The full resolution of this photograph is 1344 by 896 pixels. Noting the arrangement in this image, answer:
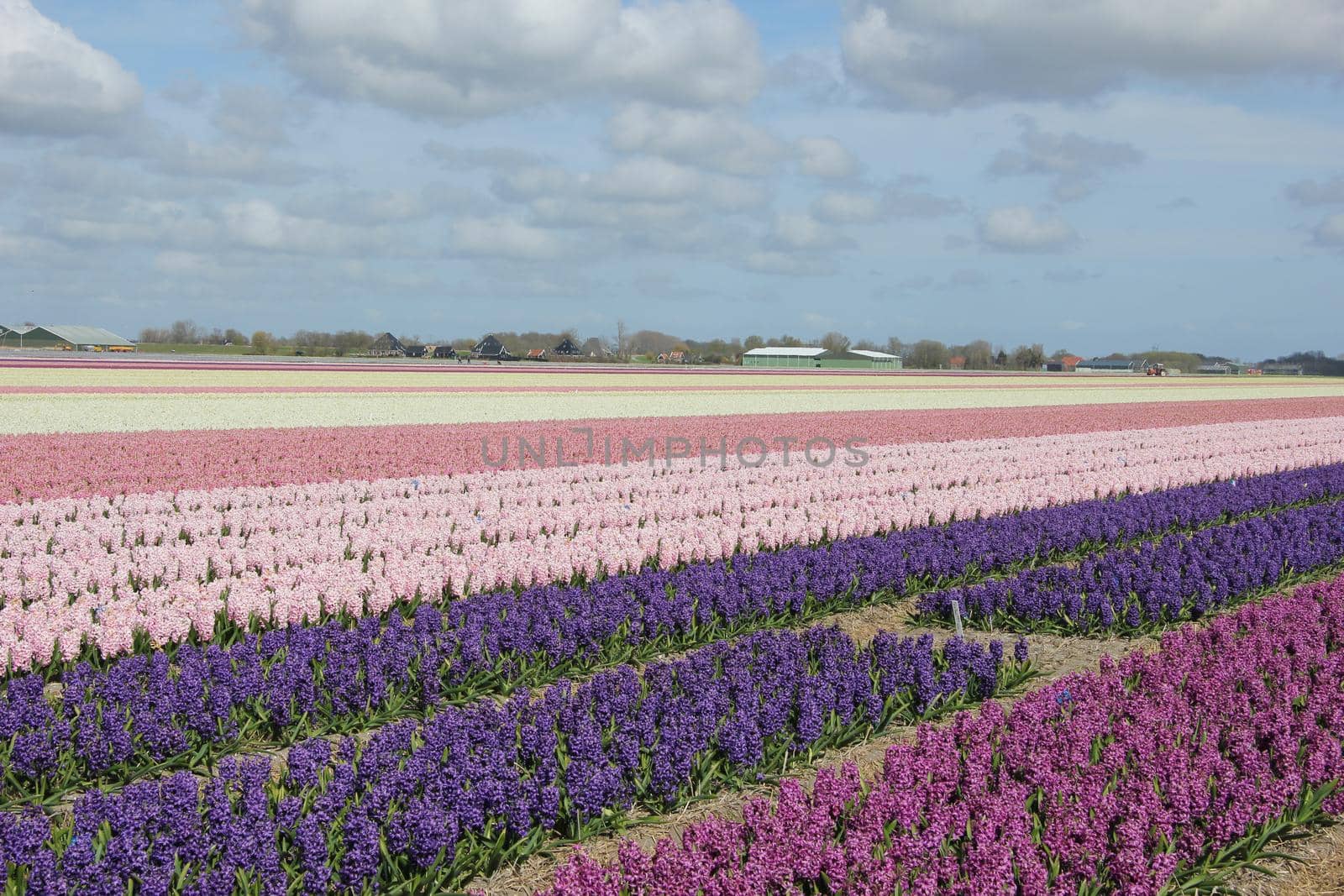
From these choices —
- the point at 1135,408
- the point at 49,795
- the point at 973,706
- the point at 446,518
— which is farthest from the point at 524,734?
the point at 1135,408

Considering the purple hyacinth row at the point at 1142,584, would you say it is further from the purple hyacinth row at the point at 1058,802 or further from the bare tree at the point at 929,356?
the bare tree at the point at 929,356

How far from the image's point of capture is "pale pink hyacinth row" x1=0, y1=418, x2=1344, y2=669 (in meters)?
8.43

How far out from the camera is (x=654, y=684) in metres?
6.92

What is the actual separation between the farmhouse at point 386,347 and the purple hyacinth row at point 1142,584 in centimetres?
11141

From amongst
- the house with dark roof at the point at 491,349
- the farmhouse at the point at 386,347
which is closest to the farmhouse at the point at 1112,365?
the house with dark roof at the point at 491,349

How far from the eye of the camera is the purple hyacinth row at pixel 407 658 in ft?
19.6

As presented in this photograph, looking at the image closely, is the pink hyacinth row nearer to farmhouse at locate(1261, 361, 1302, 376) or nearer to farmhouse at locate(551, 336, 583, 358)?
farmhouse at locate(551, 336, 583, 358)

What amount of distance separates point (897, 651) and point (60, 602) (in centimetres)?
619

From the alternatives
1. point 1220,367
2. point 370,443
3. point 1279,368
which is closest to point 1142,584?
→ point 370,443

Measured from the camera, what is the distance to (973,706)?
7590 mm

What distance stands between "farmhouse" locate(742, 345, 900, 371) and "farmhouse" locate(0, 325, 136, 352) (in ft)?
235

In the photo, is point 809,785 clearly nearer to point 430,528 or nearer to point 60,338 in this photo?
point 430,528

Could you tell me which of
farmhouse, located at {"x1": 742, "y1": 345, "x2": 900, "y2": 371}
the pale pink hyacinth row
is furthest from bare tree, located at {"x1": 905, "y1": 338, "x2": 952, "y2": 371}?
the pale pink hyacinth row

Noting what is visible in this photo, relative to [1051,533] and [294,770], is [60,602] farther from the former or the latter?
[1051,533]
